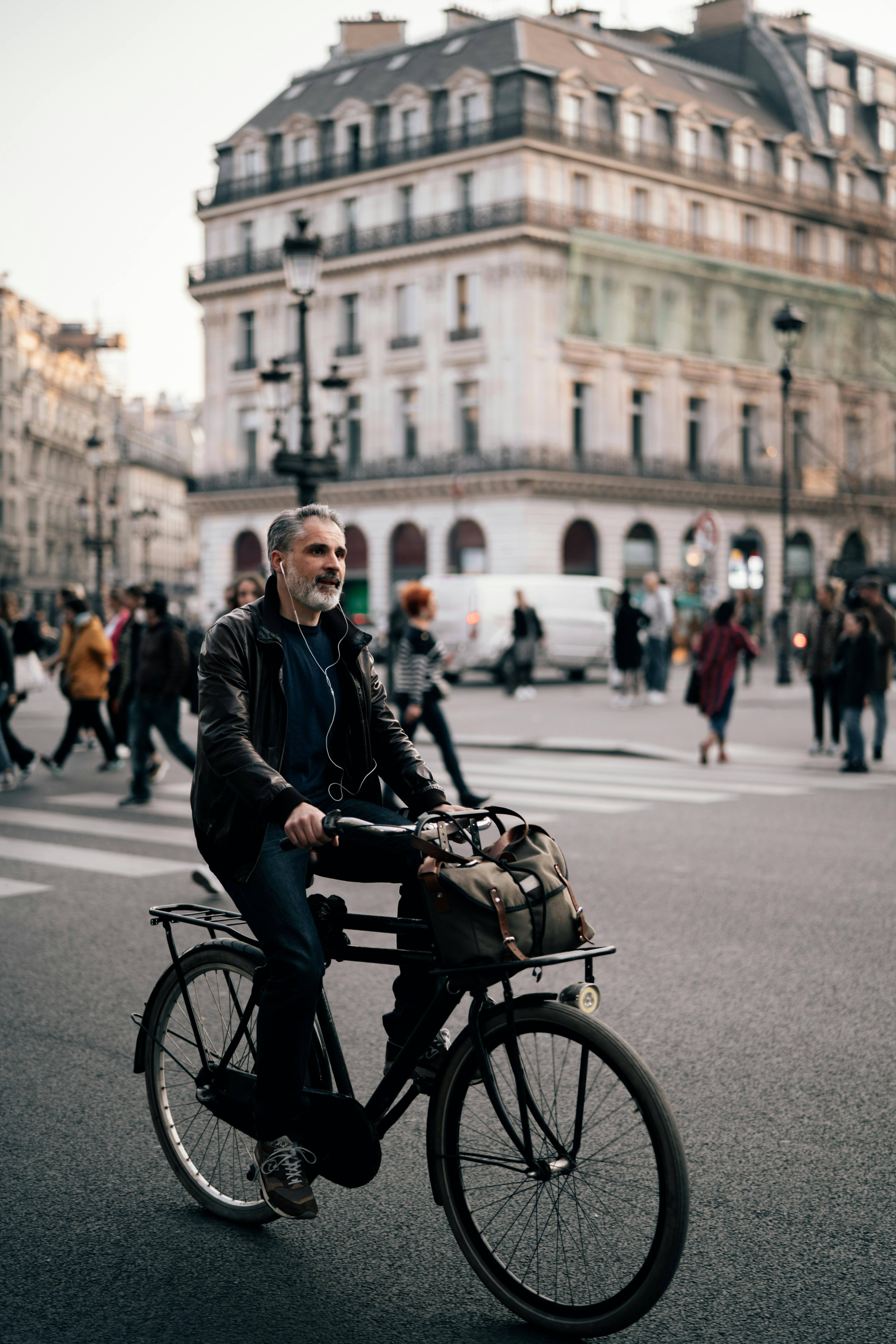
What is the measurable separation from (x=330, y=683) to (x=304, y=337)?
1578cm

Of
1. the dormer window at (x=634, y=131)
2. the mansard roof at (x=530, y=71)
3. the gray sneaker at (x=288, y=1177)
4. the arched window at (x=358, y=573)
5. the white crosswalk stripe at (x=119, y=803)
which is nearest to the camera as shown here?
the gray sneaker at (x=288, y=1177)

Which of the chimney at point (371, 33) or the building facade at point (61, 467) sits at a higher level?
the chimney at point (371, 33)

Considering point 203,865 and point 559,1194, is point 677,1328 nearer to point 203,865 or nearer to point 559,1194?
point 559,1194

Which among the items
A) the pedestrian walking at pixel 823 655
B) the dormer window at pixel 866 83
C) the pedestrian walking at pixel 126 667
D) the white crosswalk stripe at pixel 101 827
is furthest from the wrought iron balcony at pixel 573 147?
the white crosswalk stripe at pixel 101 827

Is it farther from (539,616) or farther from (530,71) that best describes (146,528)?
(539,616)

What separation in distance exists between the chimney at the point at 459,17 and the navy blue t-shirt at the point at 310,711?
5584 centimetres

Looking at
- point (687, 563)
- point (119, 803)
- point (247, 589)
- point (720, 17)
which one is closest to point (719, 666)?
point (247, 589)

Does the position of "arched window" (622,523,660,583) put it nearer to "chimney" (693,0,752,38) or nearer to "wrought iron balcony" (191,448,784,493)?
"wrought iron balcony" (191,448,784,493)

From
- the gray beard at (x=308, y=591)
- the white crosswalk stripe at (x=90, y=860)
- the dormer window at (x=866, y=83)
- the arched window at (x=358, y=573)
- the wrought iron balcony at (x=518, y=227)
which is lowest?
the white crosswalk stripe at (x=90, y=860)

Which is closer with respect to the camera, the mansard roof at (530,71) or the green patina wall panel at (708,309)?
the green patina wall panel at (708,309)

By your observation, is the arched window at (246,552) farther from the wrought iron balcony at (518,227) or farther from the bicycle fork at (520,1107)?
the bicycle fork at (520,1107)

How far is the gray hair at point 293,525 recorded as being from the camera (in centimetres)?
359

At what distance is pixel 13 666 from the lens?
13.8 meters

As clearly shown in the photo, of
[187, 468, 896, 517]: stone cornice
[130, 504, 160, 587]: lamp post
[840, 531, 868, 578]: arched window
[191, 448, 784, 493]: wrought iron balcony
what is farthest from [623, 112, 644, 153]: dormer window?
[130, 504, 160, 587]: lamp post
